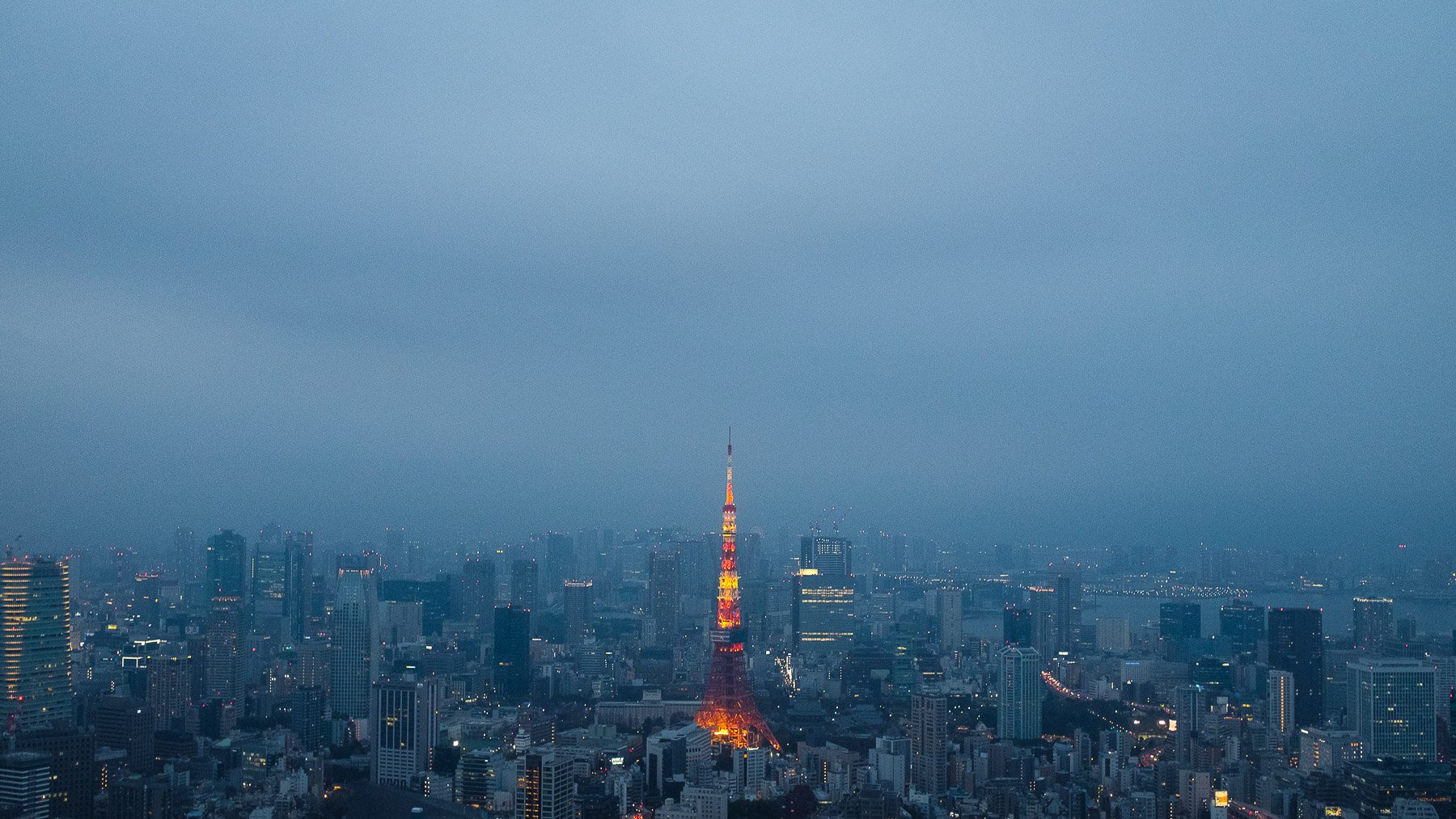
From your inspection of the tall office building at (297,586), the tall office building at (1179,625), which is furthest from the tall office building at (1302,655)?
the tall office building at (297,586)

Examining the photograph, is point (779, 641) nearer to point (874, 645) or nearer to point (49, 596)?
point (874, 645)

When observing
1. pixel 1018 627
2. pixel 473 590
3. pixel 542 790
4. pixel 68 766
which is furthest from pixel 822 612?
pixel 68 766

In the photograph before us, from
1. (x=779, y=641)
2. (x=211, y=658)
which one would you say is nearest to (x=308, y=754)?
(x=211, y=658)

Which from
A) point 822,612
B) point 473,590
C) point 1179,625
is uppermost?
point 473,590

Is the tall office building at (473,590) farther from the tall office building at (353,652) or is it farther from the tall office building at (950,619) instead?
the tall office building at (950,619)

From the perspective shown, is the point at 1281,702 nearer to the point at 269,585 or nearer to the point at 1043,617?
the point at 1043,617
